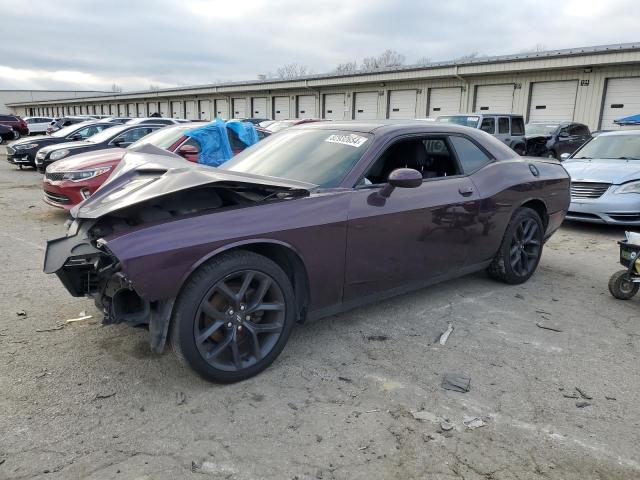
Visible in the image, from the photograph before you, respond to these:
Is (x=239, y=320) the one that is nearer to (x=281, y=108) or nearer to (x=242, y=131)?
(x=242, y=131)

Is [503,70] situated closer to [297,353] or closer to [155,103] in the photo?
[297,353]

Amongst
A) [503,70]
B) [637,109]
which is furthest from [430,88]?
[637,109]

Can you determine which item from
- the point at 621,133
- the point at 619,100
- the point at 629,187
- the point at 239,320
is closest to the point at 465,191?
→ the point at 239,320

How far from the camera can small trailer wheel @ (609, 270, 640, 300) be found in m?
4.52

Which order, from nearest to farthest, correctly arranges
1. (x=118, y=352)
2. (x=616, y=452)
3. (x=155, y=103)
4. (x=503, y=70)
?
(x=616, y=452) < (x=118, y=352) < (x=503, y=70) < (x=155, y=103)

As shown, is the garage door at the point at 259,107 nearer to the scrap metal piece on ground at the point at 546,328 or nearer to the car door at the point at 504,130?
the car door at the point at 504,130

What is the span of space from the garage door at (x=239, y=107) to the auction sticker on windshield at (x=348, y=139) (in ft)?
114

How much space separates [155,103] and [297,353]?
50969 mm

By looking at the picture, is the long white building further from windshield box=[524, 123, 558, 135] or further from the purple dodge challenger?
the purple dodge challenger

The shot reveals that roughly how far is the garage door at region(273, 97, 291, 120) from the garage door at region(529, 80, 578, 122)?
16.7 m

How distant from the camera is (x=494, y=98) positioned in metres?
22.5

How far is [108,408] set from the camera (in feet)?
9.00

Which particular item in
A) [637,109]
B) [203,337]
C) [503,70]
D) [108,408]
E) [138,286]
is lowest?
[108,408]

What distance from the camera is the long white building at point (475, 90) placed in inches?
730
